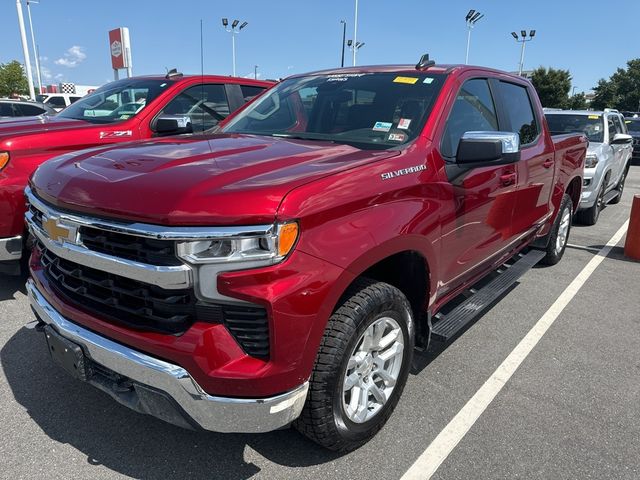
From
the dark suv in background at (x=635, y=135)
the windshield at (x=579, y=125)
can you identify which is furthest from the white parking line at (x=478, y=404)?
the dark suv in background at (x=635, y=135)

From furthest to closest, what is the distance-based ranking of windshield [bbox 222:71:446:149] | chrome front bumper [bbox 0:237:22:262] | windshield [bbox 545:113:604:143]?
windshield [bbox 545:113:604:143] < chrome front bumper [bbox 0:237:22:262] < windshield [bbox 222:71:446:149]

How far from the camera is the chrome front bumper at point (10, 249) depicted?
3791mm

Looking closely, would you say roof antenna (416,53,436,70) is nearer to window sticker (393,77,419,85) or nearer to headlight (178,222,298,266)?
window sticker (393,77,419,85)

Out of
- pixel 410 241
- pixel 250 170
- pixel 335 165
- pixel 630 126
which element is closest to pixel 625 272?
pixel 410 241

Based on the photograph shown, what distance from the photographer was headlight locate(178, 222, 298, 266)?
1879mm

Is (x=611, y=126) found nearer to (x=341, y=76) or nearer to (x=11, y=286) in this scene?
(x=341, y=76)

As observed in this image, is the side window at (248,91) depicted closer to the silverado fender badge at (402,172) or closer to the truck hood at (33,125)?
the truck hood at (33,125)

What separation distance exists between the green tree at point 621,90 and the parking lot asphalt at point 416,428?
67650mm

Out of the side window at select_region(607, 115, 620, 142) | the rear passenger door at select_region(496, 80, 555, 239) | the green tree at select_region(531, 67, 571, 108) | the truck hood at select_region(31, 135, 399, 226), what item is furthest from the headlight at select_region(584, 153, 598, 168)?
the green tree at select_region(531, 67, 571, 108)

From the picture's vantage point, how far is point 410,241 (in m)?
2.52

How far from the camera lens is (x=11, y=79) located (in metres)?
46.3

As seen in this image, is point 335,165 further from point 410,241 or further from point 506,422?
point 506,422

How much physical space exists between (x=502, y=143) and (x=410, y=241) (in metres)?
0.81

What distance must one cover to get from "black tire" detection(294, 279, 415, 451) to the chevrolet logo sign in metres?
1.19
